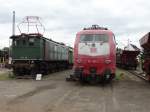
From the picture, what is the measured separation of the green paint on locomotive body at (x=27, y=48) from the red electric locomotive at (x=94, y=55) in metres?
6.82

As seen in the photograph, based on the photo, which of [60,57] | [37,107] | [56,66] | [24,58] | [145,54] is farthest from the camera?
[60,57]

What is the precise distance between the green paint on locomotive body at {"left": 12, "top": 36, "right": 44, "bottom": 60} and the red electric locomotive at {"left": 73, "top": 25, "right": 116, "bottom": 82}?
6.82 metres

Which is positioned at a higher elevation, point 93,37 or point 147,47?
point 93,37

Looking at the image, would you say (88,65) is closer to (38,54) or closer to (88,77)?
(88,77)

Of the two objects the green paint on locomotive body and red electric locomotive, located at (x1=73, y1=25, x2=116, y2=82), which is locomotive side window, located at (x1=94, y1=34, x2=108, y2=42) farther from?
the green paint on locomotive body

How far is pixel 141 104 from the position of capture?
1257cm

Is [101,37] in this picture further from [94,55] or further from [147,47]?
[147,47]

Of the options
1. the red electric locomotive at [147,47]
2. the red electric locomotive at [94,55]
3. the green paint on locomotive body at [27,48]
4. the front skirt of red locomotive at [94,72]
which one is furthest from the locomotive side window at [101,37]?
the green paint on locomotive body at [27,48]

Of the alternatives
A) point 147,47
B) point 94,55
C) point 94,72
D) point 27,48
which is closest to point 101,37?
point 94,55

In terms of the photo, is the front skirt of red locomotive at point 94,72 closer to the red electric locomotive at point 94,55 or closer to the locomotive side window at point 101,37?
the red electric locomotive at point 94,55

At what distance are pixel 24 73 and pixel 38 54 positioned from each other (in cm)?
189

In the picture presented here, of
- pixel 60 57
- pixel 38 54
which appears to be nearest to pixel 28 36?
pixel 38 54

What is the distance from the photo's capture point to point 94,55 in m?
Result: 20.2

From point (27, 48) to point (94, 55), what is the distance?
846 cm
